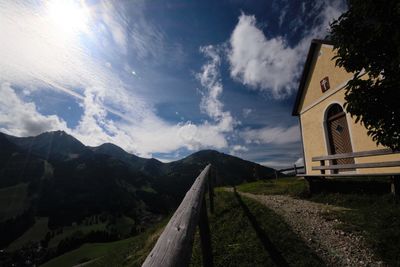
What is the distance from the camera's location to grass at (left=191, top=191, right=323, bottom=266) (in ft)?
12.9

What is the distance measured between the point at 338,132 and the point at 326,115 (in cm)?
139

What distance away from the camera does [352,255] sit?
4020 millimetres

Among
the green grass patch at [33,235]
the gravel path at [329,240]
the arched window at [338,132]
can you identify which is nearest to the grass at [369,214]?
the gravel path at [329,240]

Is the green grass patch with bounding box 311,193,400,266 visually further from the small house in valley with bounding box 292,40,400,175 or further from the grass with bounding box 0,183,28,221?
the grass with bounding box 0,183,28,221

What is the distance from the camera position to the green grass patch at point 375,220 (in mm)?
4035

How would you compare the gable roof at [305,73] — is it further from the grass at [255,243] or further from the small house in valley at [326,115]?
the grass at [255,243]

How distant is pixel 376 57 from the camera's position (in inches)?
180

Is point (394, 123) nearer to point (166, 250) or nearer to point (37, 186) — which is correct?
point (166, 250)

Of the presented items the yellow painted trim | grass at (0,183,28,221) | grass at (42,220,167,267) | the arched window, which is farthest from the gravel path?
grass at (0,183,28,221)

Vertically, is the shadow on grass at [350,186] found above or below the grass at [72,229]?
above

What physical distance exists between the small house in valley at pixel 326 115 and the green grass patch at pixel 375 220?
383cm

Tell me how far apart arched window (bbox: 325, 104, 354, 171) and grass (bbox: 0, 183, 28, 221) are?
216838 millimetres

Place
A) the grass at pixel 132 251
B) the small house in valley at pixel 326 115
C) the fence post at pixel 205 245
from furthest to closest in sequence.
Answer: the small house in valley at pixel 326 115, the grass at pixel 132 251, the fence post at pixel 205 245

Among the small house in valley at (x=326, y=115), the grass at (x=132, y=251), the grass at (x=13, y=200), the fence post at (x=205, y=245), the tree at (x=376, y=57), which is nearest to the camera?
the fence post at (x=205, y=245)
